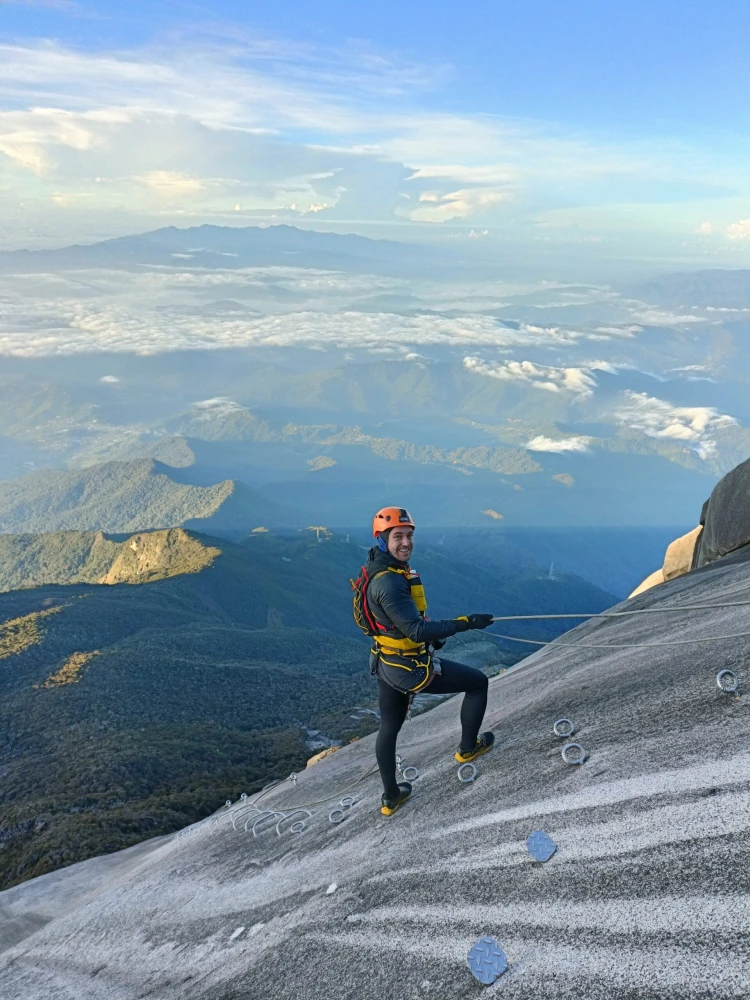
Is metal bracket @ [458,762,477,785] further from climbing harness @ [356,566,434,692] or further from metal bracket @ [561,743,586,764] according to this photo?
climbing harness @ [356,566,434,692]

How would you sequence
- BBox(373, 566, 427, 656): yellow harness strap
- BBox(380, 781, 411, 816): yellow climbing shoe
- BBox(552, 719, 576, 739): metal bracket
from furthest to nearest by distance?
1. BBox(380, 781, 411, 816): yellow climbing shoe
2. BBox(552, 719, 576, 739): metal bracket
3. BBox(373, 566, 427, 656): yellow harness strap

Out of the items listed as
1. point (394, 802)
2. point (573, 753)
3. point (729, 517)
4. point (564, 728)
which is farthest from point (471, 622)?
point (729, 517)

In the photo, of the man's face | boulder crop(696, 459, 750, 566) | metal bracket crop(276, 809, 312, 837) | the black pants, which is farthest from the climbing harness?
boulder crop(696, 459, 750, 566)

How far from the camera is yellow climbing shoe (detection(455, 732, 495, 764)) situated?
12336 millimetres

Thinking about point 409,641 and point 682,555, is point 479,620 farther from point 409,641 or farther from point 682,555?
point 682,555

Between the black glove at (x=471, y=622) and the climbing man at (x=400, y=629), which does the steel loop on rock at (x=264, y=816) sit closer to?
the climbing man at (x=400, y=629)

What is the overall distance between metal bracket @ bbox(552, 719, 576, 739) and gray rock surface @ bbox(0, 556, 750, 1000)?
0.27 m

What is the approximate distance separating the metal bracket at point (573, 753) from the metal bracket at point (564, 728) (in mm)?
631

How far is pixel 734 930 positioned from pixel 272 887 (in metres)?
8.80

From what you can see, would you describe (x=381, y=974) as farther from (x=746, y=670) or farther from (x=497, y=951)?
(x=746, y=670)

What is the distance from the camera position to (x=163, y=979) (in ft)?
38.7

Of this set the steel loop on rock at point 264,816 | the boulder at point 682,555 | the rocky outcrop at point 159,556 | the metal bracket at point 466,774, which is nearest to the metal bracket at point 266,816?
the steel loop on rock at point 264,816

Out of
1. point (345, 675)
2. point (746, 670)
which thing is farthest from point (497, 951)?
point (345, 675)

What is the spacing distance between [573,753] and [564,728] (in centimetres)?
95
